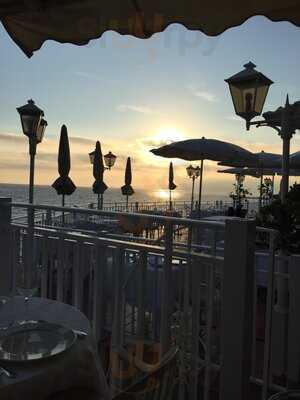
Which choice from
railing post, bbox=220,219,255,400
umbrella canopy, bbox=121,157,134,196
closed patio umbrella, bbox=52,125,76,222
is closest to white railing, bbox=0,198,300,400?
railing post, bbox=220,219,255,400

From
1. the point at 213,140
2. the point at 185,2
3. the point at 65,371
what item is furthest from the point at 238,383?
the point at 213,140

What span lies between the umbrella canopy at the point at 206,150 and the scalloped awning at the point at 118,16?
21.3 ft

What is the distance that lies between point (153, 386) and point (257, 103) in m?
3.80

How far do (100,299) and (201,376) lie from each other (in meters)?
1.00

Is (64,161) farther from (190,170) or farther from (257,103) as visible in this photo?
(190,170)

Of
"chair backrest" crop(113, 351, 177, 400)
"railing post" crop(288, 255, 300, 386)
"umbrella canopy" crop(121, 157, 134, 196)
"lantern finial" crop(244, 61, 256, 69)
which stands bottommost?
"railing post" crop(288, 255, 300, 386)

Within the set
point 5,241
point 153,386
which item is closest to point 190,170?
point 5,241

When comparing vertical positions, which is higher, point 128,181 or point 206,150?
point 206,150

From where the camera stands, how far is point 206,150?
841cm

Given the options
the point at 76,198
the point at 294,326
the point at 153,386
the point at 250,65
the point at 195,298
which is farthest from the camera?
the point at 76,198

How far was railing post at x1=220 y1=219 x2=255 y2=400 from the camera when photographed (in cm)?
188

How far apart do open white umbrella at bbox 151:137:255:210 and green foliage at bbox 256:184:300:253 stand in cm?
536

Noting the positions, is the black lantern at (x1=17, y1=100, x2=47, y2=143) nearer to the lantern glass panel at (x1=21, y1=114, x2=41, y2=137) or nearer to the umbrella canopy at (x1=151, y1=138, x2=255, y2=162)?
the lantern glass panel at (x1=21, y1=114, x2=41, y2=137)

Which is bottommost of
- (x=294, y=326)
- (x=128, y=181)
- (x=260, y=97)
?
(x=294, y=326)
